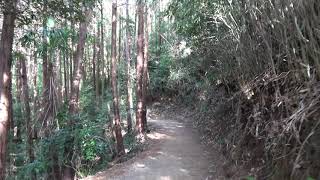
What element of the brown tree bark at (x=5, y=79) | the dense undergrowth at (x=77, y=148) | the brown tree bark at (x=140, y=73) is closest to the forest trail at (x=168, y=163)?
the brown tree bark at (x=140, y=73)

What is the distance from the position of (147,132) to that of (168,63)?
499 inches

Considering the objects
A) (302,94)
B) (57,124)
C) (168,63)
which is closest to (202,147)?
(57,124)

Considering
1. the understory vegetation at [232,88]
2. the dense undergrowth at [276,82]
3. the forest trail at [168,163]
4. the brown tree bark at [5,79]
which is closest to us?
the dense undergrowth at [276,82]

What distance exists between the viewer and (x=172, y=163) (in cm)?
1038

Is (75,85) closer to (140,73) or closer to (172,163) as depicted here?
(140,73)

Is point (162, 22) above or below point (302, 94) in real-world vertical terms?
above

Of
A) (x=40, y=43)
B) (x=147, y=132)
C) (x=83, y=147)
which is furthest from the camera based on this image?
(x=147, y=132)

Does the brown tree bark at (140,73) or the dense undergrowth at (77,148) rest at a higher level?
the brown tree bark at (140,73)

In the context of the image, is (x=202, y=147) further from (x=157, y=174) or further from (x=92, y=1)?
(x=92, y=1)

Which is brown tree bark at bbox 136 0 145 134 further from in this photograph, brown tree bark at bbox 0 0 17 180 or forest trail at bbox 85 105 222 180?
brown tree bark at bbox 0 0 17 180

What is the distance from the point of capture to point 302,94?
4.62 meters

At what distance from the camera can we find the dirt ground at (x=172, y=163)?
9.23m

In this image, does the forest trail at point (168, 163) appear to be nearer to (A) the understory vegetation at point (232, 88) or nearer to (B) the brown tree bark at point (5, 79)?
(A) the understory vegetation at point (232, 88)

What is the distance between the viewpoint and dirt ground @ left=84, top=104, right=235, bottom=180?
9.23 m
